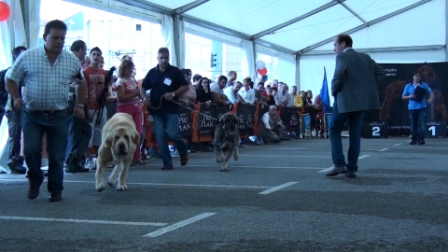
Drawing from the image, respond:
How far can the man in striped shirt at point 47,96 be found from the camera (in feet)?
21.7

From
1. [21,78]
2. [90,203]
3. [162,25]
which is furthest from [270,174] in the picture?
[162,25]

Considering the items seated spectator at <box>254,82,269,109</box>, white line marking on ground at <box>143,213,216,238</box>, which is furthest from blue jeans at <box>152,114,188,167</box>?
seated spectator at <box>254,82,269,109</box>

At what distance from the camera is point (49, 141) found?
693 centimetres

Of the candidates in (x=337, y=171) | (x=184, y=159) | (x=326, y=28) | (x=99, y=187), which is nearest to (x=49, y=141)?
(x=99, y=187)

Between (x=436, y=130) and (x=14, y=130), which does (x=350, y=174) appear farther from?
(x=436, y=130)

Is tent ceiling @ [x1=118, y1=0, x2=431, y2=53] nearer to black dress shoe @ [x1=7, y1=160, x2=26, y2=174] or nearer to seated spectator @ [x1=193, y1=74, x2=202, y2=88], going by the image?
seated spectator @ [x1=193, y1=74, x2=202, y2=88]

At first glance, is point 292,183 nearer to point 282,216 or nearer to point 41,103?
point 282,216

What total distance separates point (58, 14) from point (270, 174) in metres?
7.77

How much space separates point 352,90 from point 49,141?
4.10 meters

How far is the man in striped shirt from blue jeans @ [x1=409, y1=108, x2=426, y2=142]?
1252 cm

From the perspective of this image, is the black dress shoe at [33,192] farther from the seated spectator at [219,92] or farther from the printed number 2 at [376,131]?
the printed number 2 at [376,131]

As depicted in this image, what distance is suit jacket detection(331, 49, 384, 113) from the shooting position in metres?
8.70

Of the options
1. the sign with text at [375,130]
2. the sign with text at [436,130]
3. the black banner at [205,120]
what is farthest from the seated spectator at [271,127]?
the sign with text at [436,130]

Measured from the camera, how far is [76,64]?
6.87 metres
